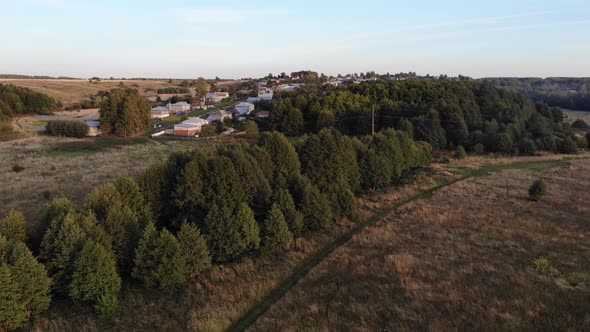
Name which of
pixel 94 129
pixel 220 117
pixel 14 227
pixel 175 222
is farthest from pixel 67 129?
pixel 14 227

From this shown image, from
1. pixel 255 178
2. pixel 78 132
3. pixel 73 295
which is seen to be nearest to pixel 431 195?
pixel 255 178

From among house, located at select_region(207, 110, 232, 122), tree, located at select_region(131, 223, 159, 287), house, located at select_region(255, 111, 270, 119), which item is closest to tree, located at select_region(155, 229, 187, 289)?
tree, located at select_region(131, 223, 159, 287)

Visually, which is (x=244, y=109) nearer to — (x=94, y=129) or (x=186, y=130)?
(x=186, y=130)

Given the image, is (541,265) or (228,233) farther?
(228,233)

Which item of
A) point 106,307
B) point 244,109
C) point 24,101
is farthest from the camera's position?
point 24,101

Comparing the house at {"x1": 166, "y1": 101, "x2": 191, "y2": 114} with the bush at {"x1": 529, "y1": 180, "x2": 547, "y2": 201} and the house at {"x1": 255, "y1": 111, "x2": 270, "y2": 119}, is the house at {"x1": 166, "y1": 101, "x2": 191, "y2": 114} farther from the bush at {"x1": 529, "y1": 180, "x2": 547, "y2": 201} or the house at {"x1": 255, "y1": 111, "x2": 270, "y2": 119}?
the bush at {"x1": 529, "y1": 180, "x2": 547, "y2": 201}

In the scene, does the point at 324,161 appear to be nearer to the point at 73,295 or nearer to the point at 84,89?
the point at 73,295
